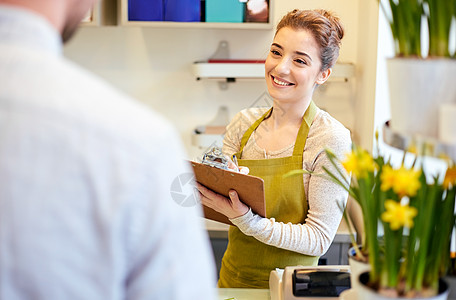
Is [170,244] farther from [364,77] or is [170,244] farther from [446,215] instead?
[364,77]

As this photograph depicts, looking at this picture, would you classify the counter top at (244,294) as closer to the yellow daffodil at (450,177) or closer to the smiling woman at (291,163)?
the smiling woman at (291,163)

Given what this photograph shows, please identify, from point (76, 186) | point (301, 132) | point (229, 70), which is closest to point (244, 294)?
point (301, 132)

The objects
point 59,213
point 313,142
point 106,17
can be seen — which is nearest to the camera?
point 59,213

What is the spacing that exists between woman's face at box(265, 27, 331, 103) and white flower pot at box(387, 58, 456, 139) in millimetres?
963

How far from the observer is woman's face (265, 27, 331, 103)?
5.98 feet

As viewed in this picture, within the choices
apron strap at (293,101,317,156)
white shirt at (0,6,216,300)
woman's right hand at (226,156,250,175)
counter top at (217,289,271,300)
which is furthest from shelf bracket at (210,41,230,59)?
white shirt at (0,6,216,300)

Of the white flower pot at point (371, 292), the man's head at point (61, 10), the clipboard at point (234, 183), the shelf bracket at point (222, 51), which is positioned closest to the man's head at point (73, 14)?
the man's head at point (61, 10)

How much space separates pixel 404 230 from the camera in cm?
98

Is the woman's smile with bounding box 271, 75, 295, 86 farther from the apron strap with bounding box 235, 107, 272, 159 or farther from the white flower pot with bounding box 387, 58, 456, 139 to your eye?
the white flower pot with bounding box 387, 58, 456, 139

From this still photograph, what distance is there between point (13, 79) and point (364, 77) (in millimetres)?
2449

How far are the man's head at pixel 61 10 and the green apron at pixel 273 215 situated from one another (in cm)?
117

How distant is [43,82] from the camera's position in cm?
60

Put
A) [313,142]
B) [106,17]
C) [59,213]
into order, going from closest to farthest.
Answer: [59,213] < [313,142] < [106,17]

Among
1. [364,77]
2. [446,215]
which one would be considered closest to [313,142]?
[446,215]
